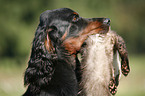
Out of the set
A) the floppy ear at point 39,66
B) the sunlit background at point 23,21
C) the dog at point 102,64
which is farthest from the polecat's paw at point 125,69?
the sunlit background at point 23,21

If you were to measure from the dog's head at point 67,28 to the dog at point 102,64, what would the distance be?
0.17 metres

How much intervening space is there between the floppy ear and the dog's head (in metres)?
0.13

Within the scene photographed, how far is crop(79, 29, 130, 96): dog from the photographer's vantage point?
144 inches

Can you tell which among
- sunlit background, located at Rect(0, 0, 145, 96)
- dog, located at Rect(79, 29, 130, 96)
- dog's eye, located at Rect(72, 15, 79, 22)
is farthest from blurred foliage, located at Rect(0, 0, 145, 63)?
dog, located at Rect(79, 29, 130, 96)

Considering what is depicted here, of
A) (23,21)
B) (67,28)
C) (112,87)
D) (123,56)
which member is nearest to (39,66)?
(67,28)

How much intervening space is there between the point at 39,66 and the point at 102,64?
0.90 metres

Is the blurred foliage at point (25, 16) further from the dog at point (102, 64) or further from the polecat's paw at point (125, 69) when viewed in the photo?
the polecat's paw at point (125, 69)

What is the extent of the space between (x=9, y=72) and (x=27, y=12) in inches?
134

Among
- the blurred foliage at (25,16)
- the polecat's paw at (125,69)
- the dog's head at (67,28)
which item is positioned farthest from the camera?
the blurred foliage at (25,16)

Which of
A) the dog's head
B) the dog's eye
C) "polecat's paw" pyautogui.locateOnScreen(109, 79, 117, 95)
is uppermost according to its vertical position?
the dog's eye

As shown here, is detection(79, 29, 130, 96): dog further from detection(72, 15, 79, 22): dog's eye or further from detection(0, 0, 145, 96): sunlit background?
detection(0, 0, 145, 96): sunlit background

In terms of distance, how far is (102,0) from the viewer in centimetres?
1346

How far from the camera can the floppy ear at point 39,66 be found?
143 inches

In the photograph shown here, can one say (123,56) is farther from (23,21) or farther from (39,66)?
(23,21)
